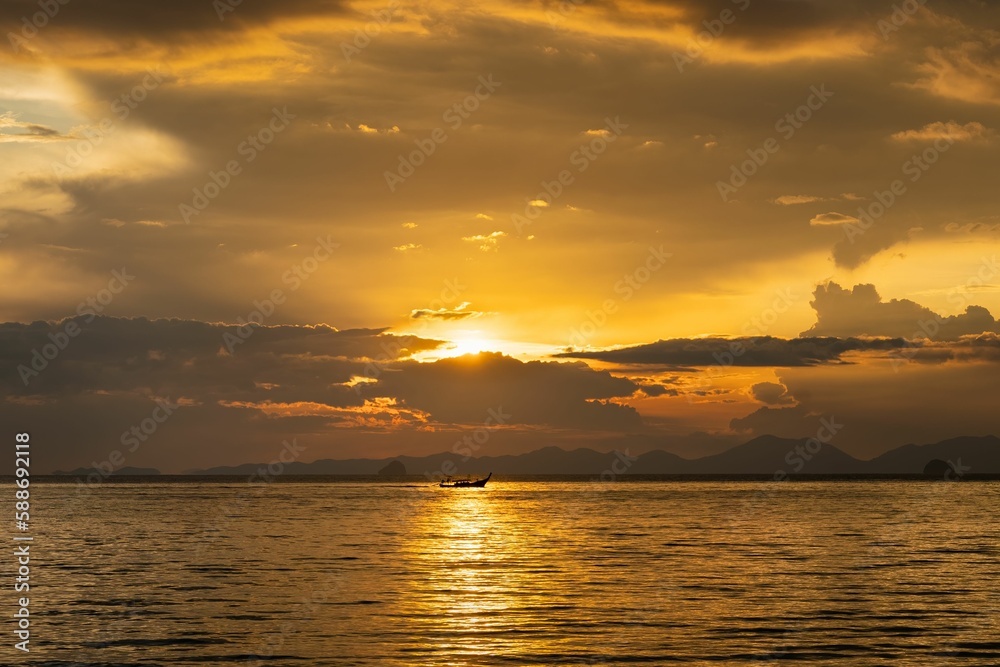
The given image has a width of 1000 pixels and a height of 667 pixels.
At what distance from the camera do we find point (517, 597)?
54.5 m

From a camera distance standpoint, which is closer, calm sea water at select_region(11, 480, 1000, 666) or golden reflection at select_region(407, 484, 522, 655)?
calm sea water at select_region(11, 480, 1000, 666)

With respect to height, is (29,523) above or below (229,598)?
above

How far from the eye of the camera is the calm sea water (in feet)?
134

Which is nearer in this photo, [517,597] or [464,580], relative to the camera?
[517,597]

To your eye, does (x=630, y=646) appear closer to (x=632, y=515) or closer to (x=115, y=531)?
(x=115, y=531)

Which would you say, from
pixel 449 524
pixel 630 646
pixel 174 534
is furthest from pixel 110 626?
pixel 449 524

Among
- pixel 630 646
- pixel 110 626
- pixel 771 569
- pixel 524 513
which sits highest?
pixel 524 513

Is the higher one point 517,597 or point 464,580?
point 464,580

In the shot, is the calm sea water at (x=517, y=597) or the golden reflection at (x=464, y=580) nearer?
the calm sea water at (x=517, y=597)

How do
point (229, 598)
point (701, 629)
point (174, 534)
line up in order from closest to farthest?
point (701, 629) → point (229, 598) → point (174, 534)

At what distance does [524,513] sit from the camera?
152500 mm

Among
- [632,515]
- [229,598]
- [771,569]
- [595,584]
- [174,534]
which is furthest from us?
[632,515]

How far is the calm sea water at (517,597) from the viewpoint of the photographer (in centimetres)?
4091

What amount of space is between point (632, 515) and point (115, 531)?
227 ft
